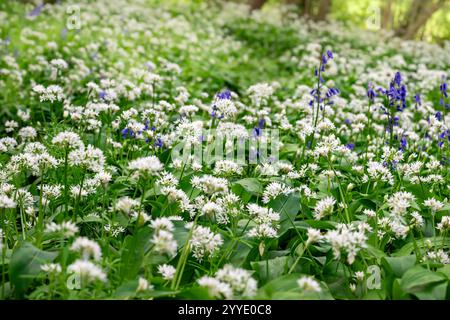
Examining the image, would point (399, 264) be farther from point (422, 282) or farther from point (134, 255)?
point (134, 255)

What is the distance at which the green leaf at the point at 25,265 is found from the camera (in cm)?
223

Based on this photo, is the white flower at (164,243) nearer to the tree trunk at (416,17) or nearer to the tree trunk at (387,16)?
the tree trunk at (416,17)

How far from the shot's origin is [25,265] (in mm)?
2271

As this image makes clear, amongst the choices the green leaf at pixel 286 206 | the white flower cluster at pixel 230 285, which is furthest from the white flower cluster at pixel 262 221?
the white flower cluster at pixel 230 285

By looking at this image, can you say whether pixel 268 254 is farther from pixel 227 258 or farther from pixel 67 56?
pixel 67 56

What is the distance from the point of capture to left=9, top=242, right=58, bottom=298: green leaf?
2227 millimetres

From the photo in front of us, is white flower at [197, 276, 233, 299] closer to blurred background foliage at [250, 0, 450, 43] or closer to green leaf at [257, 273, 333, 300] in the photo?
green leaf at [257, 273, 333, 300]

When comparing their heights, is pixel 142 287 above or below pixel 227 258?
above

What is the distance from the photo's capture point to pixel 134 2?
14.9m

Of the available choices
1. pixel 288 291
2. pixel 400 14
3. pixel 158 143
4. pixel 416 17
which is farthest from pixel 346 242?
pixel 400 14

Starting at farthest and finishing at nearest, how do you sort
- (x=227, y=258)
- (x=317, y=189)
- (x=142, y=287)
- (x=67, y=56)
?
(x=67, y=56)
(x=317, y=189)
(x=227, y=258)
(x=142, y=287)

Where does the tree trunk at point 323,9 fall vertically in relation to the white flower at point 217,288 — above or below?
above
